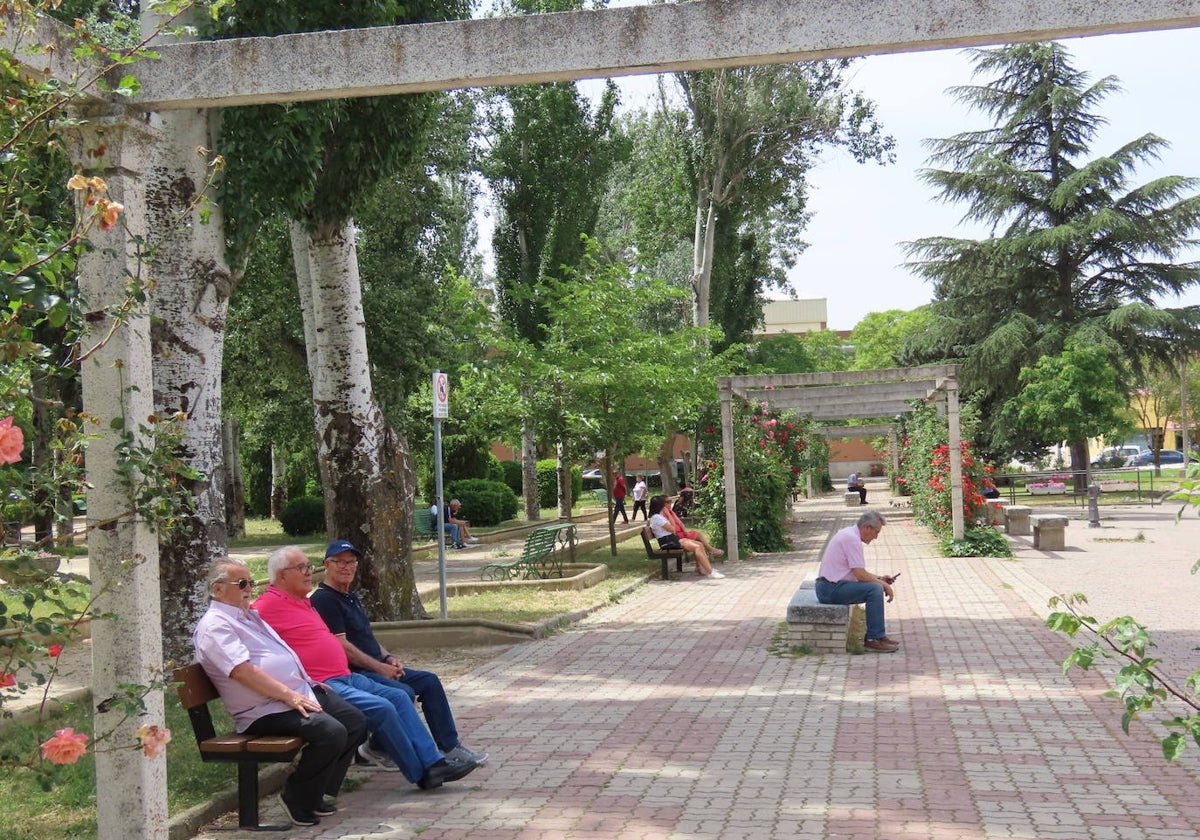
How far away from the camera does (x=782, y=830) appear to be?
5230 mm

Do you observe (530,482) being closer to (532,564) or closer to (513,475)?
(513,475)

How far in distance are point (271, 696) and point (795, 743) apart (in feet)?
9.93

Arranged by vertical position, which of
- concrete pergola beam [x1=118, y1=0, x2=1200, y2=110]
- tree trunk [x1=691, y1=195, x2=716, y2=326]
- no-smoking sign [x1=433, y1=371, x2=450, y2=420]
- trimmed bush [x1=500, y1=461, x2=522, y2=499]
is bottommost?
trimmed bush [x1=500, y1=461, x2=522, y2=499]

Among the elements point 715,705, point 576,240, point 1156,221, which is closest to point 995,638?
point 715,705

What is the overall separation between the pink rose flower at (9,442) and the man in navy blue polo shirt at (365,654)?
3612 mm

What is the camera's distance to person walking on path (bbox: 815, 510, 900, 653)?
10.3 meters

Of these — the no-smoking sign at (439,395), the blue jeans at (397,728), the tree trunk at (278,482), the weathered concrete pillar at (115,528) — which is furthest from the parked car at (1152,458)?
the weathered concrete pillar at (115,528)

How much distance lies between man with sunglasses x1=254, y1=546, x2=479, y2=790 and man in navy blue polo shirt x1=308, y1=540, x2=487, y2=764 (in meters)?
0.17

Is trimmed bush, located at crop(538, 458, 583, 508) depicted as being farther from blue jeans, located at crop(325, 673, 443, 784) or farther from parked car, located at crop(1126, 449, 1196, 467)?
parked car, located at crop(1126, 449, 1196, 467)

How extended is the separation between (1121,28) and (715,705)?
5.20m

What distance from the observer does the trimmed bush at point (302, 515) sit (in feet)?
101

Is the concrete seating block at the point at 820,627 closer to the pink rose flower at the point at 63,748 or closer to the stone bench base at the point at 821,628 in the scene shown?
the stone bench base at the point at 821,628

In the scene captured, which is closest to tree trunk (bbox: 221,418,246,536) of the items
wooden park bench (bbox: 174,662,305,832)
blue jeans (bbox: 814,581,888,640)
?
blue jeans (bbox: 814,581,888,640)

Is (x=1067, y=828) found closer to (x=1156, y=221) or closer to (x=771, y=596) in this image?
(x=771, y=596)
